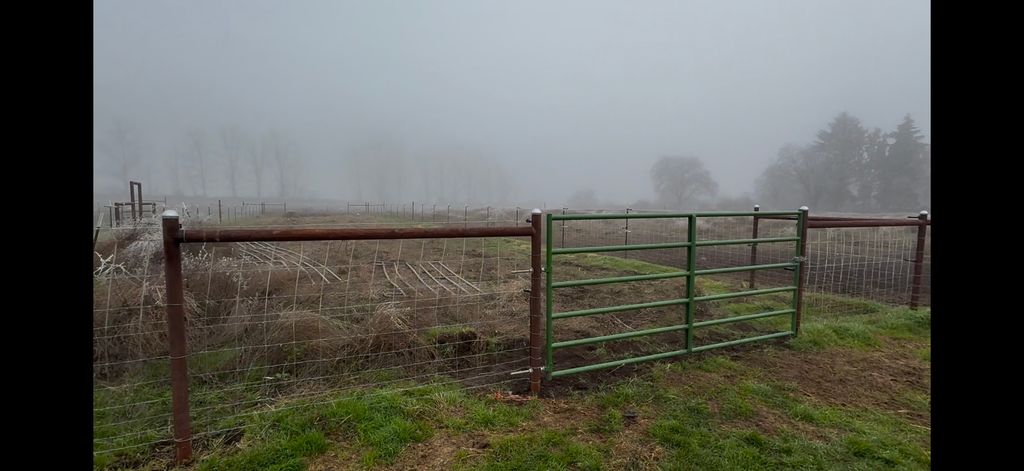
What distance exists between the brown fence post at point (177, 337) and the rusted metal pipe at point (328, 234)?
2.3 inches

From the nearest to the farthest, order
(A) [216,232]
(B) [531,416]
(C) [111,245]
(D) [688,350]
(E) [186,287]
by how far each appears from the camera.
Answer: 1. (A) [216,232]
2. (B) [531,416]
3. (D) [688,350]
4. (E) [186,287]
5. (C) [111,245]

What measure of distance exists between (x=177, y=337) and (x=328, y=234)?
2.96ft

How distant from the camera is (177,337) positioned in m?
2.43


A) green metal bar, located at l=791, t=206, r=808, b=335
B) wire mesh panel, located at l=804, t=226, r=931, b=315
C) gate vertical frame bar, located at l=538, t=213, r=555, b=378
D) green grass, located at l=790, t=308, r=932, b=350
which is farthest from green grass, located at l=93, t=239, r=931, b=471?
wire mesh panel, located at l=804, t=226, r=931, b=315

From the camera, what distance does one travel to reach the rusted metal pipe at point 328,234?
7.94ft

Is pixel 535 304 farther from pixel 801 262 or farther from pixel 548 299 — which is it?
pixel 801 262

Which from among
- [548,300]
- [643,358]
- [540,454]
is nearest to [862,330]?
[643,358]

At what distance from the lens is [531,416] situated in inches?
116

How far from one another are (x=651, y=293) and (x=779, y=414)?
3.64m

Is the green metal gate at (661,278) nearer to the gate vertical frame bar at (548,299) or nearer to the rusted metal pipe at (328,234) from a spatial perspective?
the gate vertical frame bar at (548,299)
